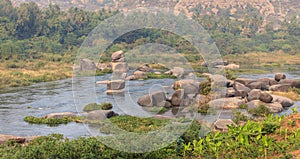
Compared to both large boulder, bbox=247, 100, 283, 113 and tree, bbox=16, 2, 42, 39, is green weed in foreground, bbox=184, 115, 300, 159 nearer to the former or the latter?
large boulder, bbox=247, 100, 283, 113

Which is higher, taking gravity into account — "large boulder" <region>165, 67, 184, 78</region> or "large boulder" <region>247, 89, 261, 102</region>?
"large boulder" <region>247, 89, 261, 102</region>

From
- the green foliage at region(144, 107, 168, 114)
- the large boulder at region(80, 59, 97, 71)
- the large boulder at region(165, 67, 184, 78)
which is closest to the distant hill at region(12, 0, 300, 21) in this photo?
the large boulder at region(80, 59, 97, 71)

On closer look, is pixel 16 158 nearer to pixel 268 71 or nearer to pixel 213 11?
pixel 268 71

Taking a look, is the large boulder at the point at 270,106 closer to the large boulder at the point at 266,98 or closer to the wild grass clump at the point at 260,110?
the large boulder at the point at 266,98

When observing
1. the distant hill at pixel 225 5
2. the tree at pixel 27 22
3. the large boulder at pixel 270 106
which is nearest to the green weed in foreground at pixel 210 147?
the large boulder at pixel 270 106

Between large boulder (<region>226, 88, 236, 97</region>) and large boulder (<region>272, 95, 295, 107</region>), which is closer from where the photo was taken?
large boulder (<region>272, 95, 295, 107</region>)

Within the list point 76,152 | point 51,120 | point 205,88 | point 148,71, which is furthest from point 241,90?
point 76,152

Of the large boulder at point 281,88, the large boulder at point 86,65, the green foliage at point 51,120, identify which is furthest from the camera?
the large boulder at point 86,65

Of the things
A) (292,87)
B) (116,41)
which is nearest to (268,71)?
(292,87)

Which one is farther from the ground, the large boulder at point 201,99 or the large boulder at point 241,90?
the large boulder at point 201,99
